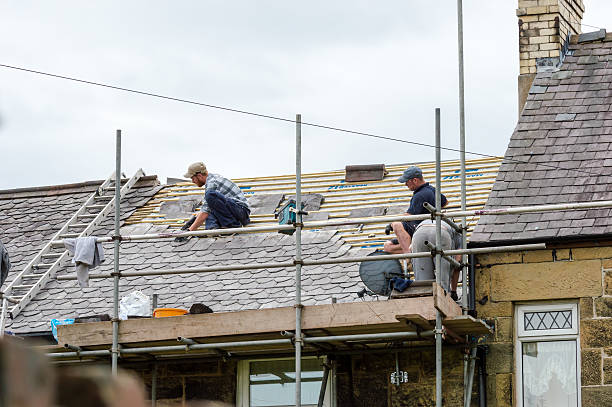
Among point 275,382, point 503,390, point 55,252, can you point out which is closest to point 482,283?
point 503,390

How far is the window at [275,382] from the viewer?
11.9m

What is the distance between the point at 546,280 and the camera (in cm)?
1124

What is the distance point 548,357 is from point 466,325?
1185 millimetres

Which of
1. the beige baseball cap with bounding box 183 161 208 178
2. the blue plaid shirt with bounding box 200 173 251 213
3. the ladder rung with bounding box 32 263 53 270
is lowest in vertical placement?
the ladder rung with bounding box 32 263 53 270

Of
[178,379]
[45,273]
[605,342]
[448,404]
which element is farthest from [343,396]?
[45,273]

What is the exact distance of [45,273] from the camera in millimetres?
14055

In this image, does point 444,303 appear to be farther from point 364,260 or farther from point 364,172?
point 364,172

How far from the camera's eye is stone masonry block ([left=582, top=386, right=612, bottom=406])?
35.0 ft

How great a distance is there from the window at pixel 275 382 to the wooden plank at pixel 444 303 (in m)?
1.90

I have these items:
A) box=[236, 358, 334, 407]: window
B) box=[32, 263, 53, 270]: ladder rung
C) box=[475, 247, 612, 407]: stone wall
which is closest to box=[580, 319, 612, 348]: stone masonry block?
box=[475, 247, 612, 407]: stone wall

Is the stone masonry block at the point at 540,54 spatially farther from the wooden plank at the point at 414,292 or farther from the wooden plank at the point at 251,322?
the wooden plank at the point at 251,322

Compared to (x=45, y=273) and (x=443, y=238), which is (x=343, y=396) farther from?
(x=45, y=273)

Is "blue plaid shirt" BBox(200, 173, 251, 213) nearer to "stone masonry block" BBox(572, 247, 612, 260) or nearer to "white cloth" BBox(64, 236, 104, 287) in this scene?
"white cloth" BBox(64, 236, 104, 287)

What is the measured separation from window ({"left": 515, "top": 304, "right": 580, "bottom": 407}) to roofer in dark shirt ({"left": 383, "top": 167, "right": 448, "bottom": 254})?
1.45 m
